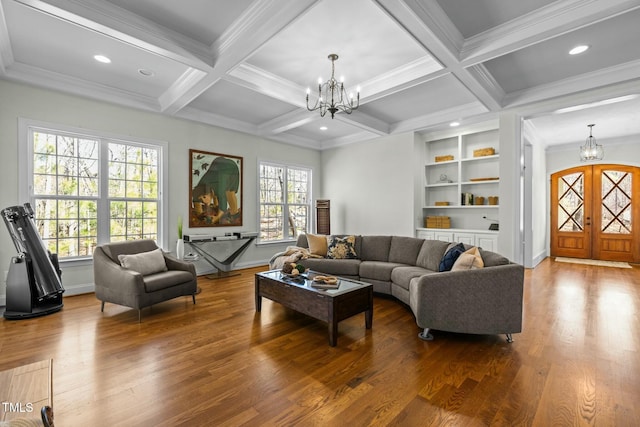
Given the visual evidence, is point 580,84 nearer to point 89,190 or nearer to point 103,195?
point 103,195

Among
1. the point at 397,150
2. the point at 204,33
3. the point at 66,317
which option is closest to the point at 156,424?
the point at 66,317

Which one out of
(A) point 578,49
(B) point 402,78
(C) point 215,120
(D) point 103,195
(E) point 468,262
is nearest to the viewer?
(E) point 468,262

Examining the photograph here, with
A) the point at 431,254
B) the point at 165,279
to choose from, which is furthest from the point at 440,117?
the point at 165,279

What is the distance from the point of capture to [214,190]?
5566 millimetres

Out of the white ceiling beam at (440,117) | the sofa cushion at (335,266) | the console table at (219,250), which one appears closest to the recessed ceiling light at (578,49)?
the white ceiling beam at (440,117)

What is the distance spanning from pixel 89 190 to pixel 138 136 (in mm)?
1065

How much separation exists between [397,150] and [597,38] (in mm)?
3368

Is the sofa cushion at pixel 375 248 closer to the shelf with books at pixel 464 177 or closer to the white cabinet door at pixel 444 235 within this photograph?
the white cabinet door at pixel 444 235

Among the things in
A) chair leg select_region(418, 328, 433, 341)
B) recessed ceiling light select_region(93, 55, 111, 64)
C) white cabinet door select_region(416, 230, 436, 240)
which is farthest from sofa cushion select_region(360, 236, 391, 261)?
recessed ceiling light select_region(93, 55, 111, 64)

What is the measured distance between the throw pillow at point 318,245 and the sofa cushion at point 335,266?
253 millimetres

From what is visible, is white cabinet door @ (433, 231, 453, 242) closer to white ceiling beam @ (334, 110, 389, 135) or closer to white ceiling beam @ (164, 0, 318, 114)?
white ceiling beam @ (334, 110, 389, 135)

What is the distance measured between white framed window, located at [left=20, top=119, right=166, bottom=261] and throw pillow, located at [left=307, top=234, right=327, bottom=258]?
2.50 metres

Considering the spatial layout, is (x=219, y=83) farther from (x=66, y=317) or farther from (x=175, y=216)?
(x=66, y=317)

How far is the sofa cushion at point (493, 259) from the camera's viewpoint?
2900mm
